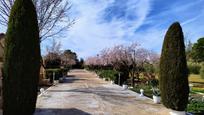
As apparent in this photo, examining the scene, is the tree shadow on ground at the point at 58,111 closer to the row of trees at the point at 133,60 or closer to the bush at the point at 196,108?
the bush at the point at 196,108

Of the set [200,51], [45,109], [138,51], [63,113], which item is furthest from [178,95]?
[200,51]

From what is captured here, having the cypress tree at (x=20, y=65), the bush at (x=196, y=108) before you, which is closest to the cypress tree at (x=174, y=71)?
the bush at (x=196, y=108)

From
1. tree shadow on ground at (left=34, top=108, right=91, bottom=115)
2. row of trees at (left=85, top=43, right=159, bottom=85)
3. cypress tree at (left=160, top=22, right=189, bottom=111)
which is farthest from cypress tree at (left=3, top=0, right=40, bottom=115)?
row of trees at (left=85, top=43, right=159, bottom=85)

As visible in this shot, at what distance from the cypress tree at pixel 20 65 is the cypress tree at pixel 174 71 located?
474 centimetres

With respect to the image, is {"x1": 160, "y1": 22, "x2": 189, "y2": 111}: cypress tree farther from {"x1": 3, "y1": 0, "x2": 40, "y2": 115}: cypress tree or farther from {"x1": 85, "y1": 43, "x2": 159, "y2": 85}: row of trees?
{"x1": 85, "y1": 43, "x2": 159, "y2": 85}: row of trees

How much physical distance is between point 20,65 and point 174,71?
5.41 metres

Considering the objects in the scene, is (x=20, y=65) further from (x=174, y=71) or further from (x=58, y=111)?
(x=174, y=71)

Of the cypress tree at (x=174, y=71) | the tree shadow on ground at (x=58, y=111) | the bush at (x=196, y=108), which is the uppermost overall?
the cypress tree at (x=174, y=71)

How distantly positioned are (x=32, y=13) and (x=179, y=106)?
19.2 ft

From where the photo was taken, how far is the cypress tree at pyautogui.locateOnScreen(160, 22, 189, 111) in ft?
40.6

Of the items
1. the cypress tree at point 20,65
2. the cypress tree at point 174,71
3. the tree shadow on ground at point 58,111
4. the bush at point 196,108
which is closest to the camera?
the cypress tree at point 20,65

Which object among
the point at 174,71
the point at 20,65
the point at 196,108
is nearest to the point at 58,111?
the point at 20,65

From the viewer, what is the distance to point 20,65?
32.8 feet

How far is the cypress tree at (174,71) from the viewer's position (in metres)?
12.4
